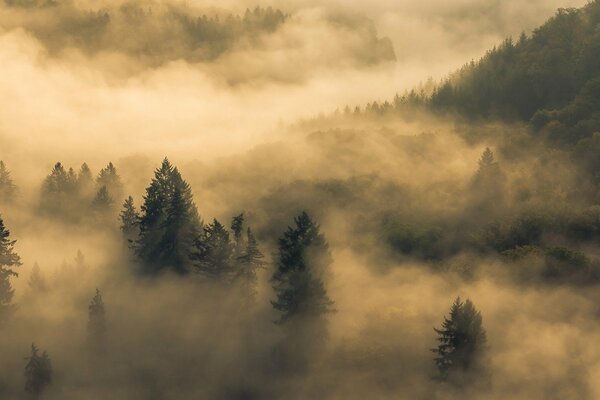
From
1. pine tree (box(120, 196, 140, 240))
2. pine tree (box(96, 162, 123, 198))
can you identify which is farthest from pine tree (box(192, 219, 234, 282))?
pine tree (box(96, 162, 123, 198))

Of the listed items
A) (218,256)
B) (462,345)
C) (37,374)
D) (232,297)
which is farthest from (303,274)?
(37,374)

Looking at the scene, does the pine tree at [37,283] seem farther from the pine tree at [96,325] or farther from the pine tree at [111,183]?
the pine tree at [111,183]

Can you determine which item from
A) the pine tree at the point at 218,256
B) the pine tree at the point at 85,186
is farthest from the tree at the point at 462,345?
the pine tree at the point at 85,186

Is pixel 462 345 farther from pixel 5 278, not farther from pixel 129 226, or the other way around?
pixel 129 226

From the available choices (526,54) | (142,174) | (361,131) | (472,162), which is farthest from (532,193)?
(142,174)

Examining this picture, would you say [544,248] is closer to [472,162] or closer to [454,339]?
[454,339]

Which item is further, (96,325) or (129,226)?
(129,226)
